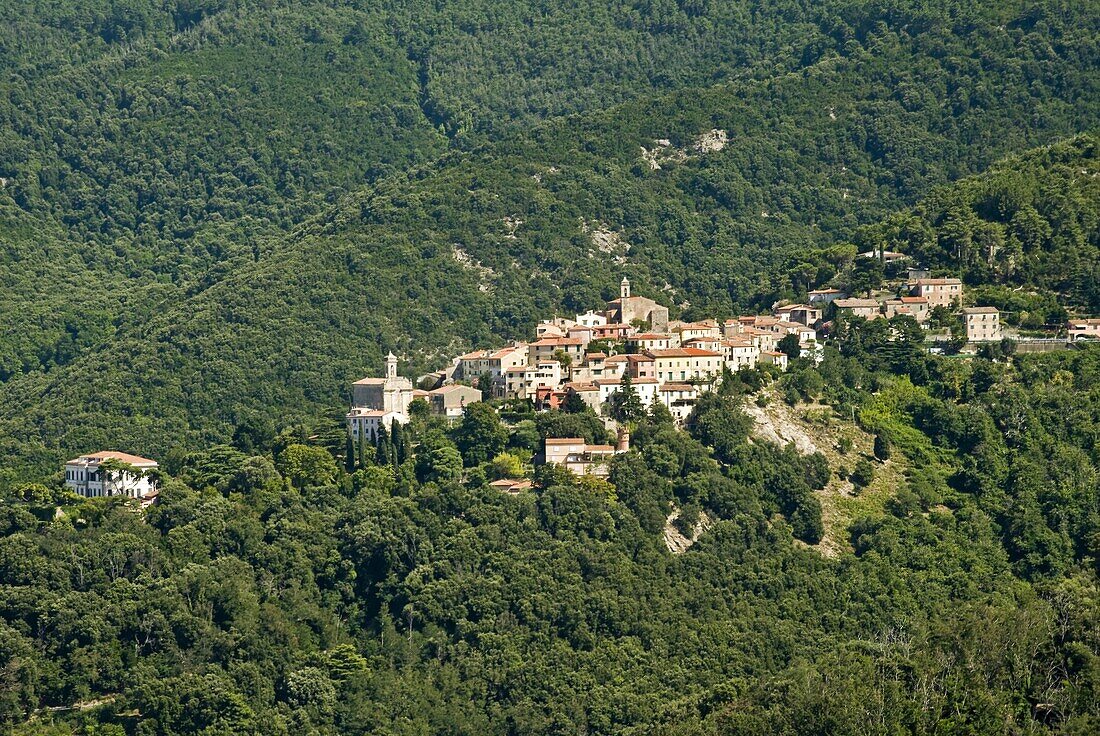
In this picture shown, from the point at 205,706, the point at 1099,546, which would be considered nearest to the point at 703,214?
the point at 1099,546

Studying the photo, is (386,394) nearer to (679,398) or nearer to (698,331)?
(679,398)

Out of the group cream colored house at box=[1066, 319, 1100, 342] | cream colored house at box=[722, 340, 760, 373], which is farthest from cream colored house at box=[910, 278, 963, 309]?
cream colored house at box=[722, 340, 760, 373]

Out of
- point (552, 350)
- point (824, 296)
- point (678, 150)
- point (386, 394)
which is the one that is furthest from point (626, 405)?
point (678, 150)

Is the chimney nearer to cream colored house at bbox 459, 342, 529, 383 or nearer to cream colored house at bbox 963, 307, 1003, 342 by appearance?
cream colored house at bbox 459, 342, 529, 383

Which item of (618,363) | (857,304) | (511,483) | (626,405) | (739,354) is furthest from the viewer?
(857,304)

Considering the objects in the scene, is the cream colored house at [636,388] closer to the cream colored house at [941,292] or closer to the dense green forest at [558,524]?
the dense green forest at [558,524]

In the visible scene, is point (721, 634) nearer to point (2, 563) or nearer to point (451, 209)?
point (2, 563)
